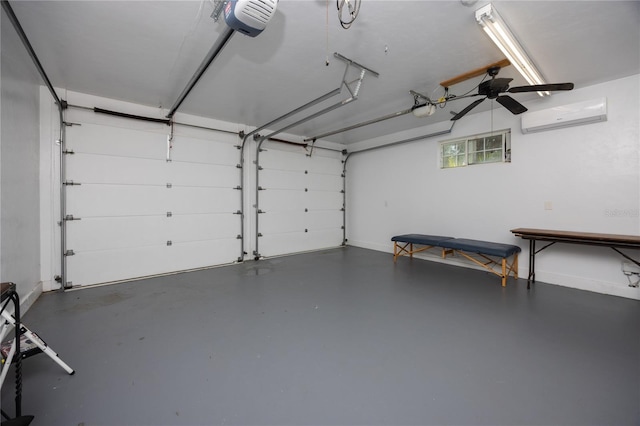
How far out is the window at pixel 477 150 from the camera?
4.12m

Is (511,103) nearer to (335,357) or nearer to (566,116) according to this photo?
(566,116)

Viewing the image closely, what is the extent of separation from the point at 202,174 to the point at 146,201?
39.1 inches

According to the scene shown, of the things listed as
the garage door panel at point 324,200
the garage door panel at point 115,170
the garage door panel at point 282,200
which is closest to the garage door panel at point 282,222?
the garage door panel at point 282,200

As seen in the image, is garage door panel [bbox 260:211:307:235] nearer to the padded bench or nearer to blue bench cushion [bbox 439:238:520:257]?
the padded bench

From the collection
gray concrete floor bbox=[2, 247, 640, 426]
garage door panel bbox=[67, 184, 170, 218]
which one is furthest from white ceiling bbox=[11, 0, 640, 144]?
gray concrete floor bbox=[2, 247, 640, 426]

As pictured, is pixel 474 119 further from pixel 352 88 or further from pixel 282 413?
pixel 282 413

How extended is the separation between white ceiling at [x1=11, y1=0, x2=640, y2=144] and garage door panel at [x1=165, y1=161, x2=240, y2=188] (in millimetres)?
1153

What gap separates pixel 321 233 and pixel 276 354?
14.6 ft

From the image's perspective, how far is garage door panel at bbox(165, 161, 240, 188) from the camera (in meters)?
4.27

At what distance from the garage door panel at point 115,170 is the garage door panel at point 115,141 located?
0.09 metres

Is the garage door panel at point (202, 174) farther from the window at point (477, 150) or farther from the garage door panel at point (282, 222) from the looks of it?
the window at point (477, 150)

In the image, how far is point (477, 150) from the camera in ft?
14.8

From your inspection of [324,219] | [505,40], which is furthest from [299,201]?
[505,40]

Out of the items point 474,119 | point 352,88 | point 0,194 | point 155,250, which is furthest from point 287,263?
point 474,119
